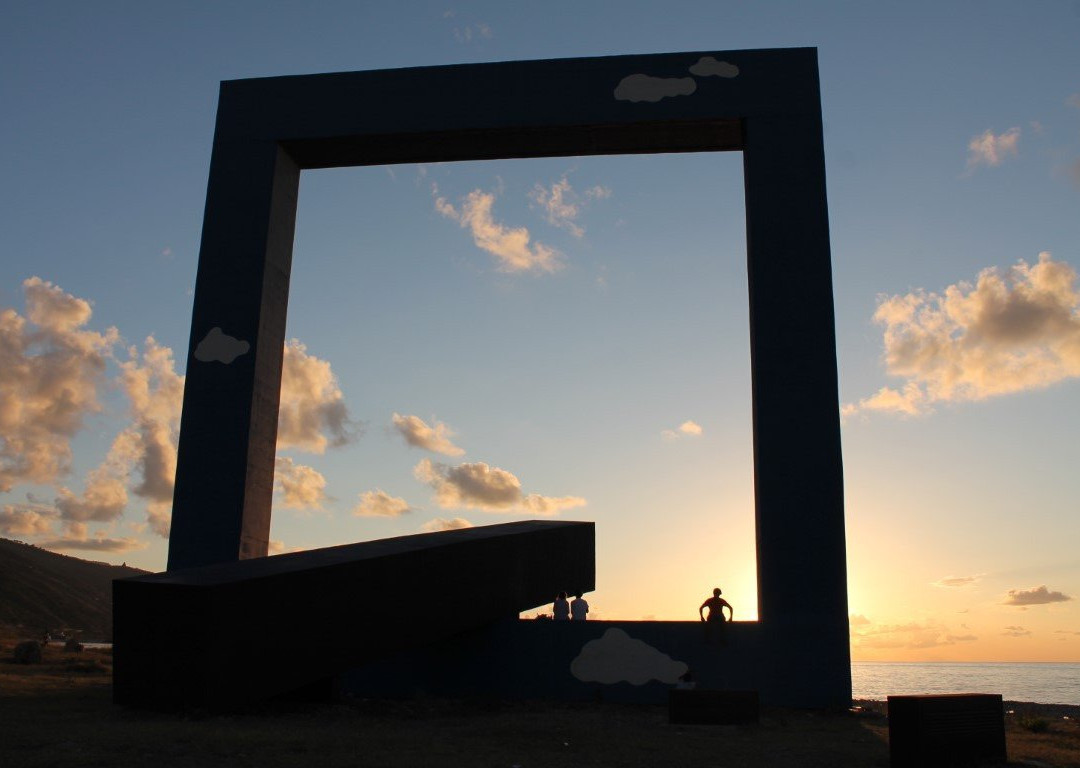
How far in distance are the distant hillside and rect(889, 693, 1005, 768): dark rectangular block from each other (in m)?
50.3

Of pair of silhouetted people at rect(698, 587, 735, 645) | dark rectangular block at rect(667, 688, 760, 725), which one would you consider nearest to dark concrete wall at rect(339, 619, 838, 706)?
pair of silhouetted people at rect(698, 587, 735, 645)

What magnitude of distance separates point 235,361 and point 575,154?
729 centimetres

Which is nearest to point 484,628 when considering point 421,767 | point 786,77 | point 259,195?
point 421,767

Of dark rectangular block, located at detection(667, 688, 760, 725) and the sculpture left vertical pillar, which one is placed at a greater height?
the sculpture left vertical pillar

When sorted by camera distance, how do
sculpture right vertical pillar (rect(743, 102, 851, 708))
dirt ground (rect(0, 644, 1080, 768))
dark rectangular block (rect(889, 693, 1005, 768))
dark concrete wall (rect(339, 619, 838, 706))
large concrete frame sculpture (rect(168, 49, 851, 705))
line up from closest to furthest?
dirt ground (rect(0, 644, 1080, 768)) → dark rectangular block (rect(889, 693, 1005, 768)) → dark concrete wall (rect(339, 619, 838, 706)) → sculpture right vertical pillar (rect(743, 102, 851, 708)) → large concrete frame sculpture (rect(168, 49, 851, 705))

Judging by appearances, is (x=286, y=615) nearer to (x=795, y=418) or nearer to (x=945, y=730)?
(x=945, y=730)

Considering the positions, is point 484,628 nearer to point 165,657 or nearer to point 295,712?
point 295,712

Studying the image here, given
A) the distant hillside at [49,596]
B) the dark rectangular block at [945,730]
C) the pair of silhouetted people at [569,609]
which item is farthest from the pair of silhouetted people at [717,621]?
the distant hillside at [49,596]

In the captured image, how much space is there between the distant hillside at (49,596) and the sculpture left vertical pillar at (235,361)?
130 ft

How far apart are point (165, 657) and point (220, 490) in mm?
6947

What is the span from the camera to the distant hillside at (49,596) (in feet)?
194

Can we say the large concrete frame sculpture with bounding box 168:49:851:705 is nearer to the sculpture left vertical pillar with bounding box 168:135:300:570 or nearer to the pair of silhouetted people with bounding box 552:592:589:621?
the sculpture left vertical pillar with bounding box 168:135:300:570

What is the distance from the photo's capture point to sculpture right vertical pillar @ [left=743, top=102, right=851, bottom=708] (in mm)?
13844

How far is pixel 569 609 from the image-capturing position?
15484mm
